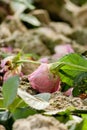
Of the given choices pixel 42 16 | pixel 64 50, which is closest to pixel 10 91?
pixel 64 50

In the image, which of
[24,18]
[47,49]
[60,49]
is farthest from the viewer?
[24,18]

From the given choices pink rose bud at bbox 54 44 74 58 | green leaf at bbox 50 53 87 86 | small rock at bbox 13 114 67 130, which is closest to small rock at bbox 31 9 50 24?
pink rose bud at bbox 54 44 74 58

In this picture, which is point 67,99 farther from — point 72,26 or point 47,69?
point 72,26

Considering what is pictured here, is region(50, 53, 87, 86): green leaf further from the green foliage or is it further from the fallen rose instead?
the fallen rose

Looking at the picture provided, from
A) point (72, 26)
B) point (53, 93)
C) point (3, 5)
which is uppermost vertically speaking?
point (53, 93)

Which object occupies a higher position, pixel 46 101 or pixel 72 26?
pixel 46 101

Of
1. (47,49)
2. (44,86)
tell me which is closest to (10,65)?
(44,86)

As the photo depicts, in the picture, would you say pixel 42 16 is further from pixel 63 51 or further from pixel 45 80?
pixel 45 80

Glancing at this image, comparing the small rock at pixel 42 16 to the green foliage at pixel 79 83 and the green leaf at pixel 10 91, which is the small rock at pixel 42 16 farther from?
the green leaf at pixel 10 91
